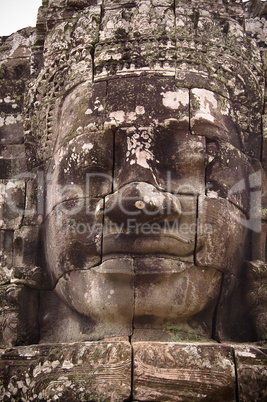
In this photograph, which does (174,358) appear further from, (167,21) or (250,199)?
(167,21)

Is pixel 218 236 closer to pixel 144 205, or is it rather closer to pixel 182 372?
pixel 144 205

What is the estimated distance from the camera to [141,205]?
521 cm

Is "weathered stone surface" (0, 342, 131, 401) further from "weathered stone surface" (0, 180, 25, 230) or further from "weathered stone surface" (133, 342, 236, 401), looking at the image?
"weathered stone surface" (0, 180, 25, 230)

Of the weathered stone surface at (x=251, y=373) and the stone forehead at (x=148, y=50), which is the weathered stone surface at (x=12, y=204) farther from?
the weathered stone surface at (x=251, y=373)

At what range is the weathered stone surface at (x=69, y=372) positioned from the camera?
4.93m

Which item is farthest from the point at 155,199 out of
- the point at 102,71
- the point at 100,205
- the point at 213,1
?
the point at 213,1

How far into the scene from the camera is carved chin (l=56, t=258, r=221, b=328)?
17.2ft

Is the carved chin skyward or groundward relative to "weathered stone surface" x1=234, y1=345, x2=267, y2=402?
skyward

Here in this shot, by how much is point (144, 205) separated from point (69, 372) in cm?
143

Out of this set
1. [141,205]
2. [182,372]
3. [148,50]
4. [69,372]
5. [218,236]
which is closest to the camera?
[182,372]

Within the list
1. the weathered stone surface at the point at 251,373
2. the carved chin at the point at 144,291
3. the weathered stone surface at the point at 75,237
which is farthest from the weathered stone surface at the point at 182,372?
the weathered stone surface at the point at 75,237

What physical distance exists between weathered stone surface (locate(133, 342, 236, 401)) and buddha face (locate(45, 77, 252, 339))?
0.37 metres

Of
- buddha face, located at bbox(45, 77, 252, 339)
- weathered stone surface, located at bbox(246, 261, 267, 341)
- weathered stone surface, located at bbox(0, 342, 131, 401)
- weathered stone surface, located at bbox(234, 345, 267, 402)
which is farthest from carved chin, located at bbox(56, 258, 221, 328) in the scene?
weathered stone surface, located at bbox(234, 345, 267, 402)

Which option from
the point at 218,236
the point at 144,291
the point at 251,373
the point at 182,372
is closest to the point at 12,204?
the point at 144,291
